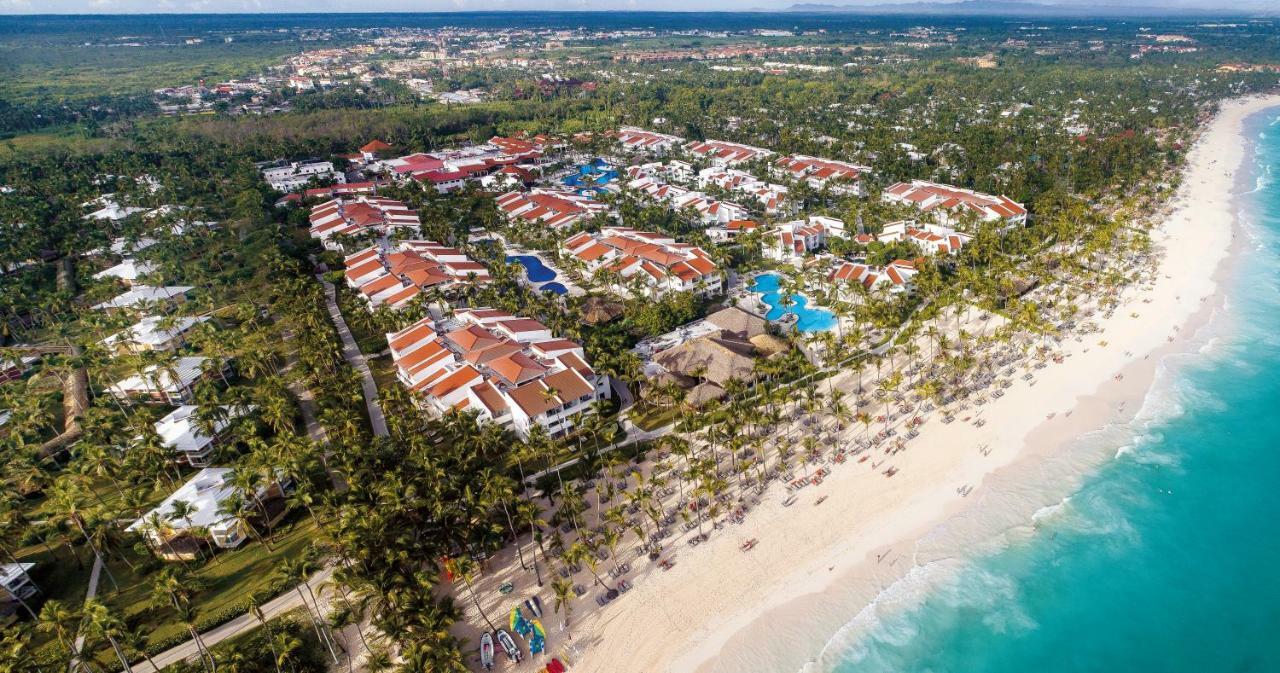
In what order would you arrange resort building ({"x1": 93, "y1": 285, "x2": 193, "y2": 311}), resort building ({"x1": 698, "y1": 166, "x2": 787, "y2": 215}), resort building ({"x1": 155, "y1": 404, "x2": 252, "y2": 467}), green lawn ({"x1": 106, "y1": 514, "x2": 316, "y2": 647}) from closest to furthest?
green lawn ({"x1": 106, "y1": 514, "x2": 316, "y2": 647}) → resort building ({"x1": 155, "y1": 404, "x2": 252, "y2": 467}) → resort building ({"x1": 93, "y1": 285, "x2": 193, "y2": 311}) → resort building ({"x1": 698, "y1": 166, "x2": 787, "y2": 215})

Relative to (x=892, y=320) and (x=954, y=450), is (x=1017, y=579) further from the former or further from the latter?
(x=892, y=320)

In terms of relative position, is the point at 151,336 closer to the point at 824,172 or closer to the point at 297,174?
the point at 297,174

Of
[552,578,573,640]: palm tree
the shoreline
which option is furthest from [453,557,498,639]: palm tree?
the shoreline

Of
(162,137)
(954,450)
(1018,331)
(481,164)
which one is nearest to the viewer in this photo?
(954,450)

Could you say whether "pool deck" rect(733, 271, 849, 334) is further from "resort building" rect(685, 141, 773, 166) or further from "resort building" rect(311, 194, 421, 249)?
"resort building" rect(685, 141, 773, 166)

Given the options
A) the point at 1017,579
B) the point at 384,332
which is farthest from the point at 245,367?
the point at 1017,579

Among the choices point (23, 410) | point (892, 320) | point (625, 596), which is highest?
point (892, 320)
